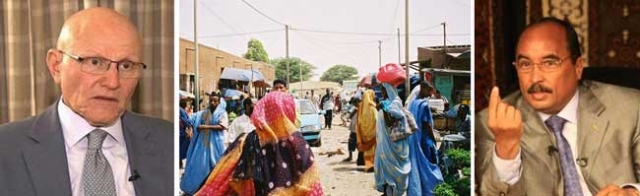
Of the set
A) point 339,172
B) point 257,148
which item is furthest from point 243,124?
point 339,172

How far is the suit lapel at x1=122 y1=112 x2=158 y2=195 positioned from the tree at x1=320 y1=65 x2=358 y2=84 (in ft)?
2.08

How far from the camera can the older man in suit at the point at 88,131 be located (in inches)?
80.3

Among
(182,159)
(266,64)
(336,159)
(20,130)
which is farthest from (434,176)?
(20,130)

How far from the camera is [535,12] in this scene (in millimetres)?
2184

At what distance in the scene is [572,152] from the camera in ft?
7.09

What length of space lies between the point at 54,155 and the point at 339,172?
0.92 m

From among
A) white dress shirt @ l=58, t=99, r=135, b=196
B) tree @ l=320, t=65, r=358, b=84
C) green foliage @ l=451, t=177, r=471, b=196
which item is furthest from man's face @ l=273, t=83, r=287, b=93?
green foliage @ l=451, t=177, r=471, b=196

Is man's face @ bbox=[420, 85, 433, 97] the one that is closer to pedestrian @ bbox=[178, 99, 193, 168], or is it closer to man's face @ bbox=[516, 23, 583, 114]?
man's face @ bbox=[516, 23, 583, 114]

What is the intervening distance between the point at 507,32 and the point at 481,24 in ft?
0.32

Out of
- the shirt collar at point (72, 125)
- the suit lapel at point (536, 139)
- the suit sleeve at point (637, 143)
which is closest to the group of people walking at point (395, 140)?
the suit lapel at point (536, 139)

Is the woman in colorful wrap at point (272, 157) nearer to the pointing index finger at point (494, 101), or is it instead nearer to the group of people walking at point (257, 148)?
the group of people walking at point (257, 148)

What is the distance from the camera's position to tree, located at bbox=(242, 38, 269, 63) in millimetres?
2152

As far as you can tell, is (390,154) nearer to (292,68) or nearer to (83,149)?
(292,68)

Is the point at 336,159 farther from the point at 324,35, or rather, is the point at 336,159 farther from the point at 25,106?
the point at 25,106
